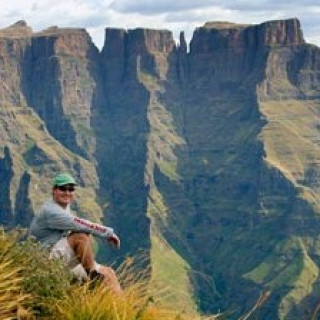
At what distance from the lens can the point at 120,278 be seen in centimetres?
1459

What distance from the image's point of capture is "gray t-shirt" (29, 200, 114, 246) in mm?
14874

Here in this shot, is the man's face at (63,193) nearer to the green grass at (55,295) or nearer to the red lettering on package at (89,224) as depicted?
the red lettering on package at (89,224)

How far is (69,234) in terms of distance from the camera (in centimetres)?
1497

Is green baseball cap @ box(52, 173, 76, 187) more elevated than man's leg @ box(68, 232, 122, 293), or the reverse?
green baseball cap @ box(52, 173, 76, 187)

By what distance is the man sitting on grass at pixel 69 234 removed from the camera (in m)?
14.4

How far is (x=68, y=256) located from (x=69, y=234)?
1.80 feet

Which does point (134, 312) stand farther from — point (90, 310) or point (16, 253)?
point (16, 253)

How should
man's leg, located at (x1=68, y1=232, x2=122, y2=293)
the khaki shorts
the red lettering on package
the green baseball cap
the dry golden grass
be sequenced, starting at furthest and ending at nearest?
the green baseball cap
the red lettering on package
the khaki shorts
man's leg, located at (x1=68, y1=232, x2=122, y2=293)
the dry golden grass

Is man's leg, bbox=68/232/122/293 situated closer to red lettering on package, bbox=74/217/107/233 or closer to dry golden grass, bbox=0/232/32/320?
red lettering on package, bbox=74/217/107/233

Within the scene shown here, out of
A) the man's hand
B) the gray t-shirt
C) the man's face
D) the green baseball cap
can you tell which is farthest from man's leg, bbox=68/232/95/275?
the green baseball cap

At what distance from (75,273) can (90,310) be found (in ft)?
7.01

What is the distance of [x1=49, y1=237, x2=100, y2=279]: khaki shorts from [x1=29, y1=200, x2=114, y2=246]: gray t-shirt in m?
0.23

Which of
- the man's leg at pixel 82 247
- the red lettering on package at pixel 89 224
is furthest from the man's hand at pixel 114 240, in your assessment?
the man's leg at pixel 82 247

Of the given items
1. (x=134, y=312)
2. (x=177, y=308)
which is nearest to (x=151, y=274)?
(x=177, y=308)
